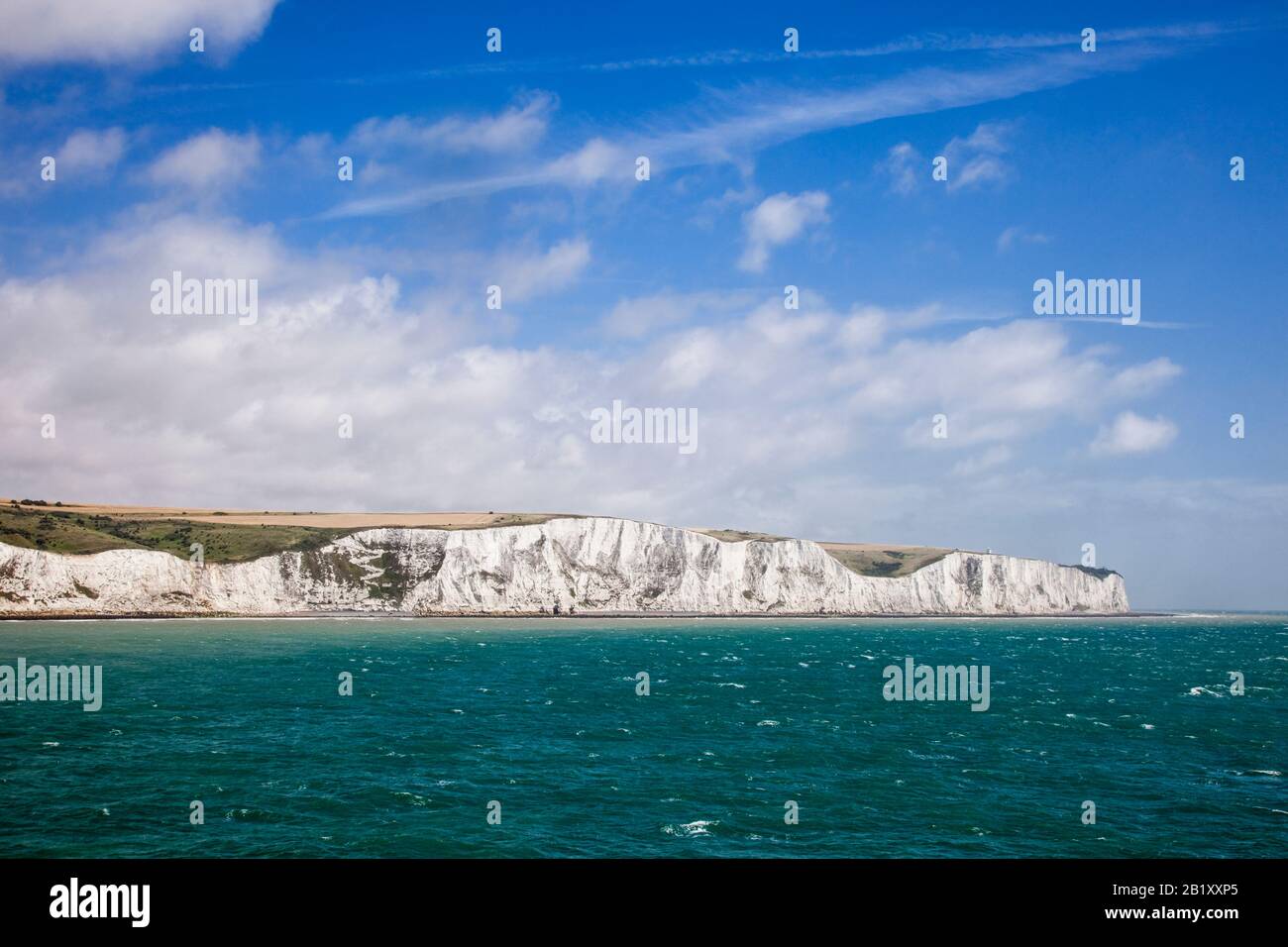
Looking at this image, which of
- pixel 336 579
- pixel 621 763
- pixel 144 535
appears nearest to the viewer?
pixel 621 763

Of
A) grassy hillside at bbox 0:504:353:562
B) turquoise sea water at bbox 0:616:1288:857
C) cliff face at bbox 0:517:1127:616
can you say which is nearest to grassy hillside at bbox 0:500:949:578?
grassy hillside at bbox 0:504:353:562

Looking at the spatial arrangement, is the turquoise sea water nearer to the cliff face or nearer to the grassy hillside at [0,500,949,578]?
the cliff face

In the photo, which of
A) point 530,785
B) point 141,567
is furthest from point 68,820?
point 141,567

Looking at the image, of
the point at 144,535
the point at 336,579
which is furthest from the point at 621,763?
the point at 144,535

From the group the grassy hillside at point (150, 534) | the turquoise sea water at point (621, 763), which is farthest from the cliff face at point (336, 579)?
the turquoise sea water at point (621, 763)

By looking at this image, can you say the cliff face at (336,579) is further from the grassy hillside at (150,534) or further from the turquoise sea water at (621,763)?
the turquoise sea water at (621,763)

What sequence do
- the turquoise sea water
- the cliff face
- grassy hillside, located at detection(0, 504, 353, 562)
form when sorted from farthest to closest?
grassy hillside, located at detection(0, 504, 353, 562)
the cliff face
the turquoise sea water

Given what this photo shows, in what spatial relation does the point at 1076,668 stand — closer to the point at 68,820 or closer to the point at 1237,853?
the point at 1237,853

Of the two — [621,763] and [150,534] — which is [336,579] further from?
[621,763]
